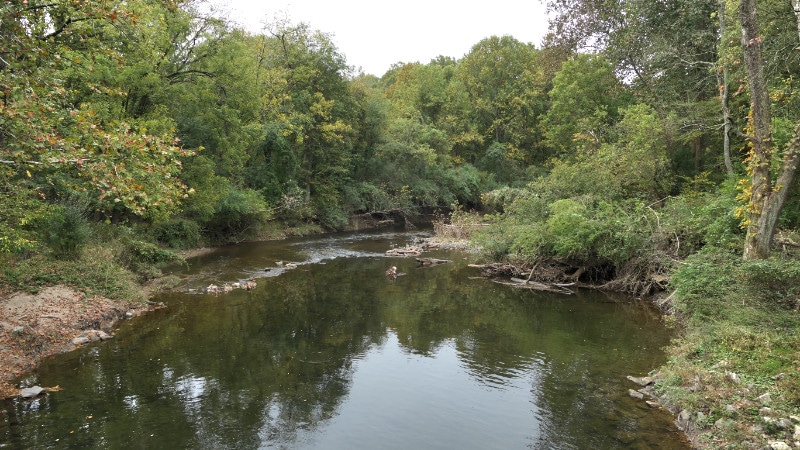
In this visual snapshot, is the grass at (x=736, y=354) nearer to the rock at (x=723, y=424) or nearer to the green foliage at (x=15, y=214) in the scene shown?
the rock at (x=723, y=424)

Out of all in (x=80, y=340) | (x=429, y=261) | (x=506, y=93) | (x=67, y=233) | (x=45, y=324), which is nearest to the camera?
(x=45, y=324)

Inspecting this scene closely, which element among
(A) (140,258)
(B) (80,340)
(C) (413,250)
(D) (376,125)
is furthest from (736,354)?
(D) (376,125)

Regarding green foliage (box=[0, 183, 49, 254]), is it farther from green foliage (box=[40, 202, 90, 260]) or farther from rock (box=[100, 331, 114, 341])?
rock (box=[100, 331, 114, 341])

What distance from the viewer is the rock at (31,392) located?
8.45 meters

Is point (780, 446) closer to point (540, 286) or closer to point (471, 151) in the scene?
point (540, 286)

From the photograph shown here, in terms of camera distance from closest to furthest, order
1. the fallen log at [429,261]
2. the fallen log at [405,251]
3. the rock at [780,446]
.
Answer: the rock at [780,446]
the fallen log at [429,261]
the fallen log at [405,251]

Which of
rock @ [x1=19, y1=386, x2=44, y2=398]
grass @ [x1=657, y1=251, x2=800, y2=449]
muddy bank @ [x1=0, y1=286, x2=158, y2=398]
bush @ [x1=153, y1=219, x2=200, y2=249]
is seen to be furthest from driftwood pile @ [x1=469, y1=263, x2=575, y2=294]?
bush @ [x1=153, y1=219, x2=200, y2=249]

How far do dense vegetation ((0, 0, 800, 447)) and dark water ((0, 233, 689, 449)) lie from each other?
5.42ft

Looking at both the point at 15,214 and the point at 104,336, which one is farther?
the point at 104,336

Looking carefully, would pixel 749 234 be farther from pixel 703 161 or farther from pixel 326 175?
pixel 326 175

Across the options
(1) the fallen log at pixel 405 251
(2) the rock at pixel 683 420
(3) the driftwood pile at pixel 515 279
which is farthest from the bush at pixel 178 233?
(2) the rock at pixel 683 420

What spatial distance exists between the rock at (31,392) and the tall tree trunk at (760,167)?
1461 cm

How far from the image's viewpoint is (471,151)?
53.8m

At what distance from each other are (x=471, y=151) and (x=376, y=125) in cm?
1524
